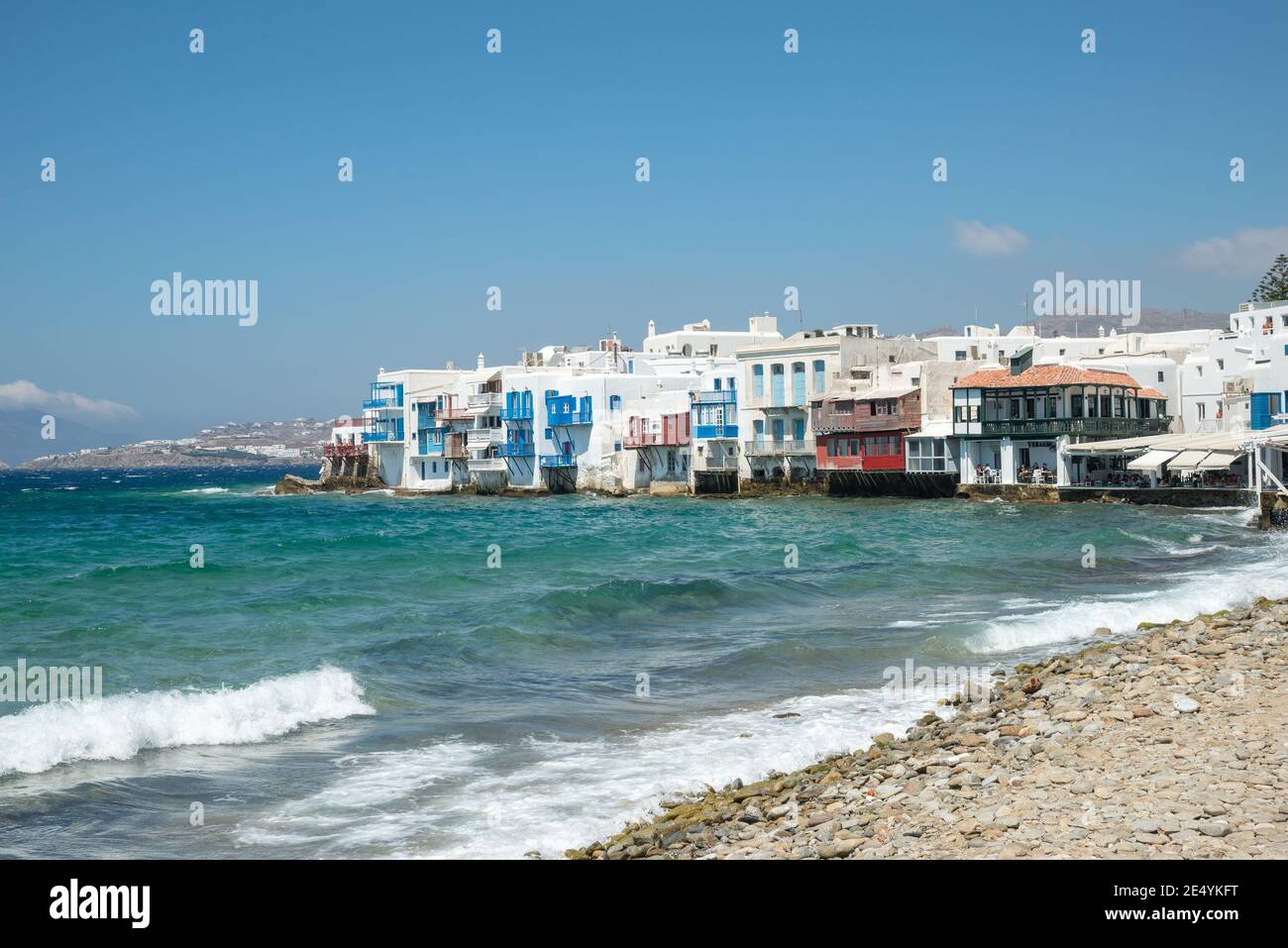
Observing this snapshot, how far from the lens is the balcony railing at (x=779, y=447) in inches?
2579

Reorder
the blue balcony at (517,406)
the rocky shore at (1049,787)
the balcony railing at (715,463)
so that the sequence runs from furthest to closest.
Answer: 1. the blue balcony at (517,406)
2. the balcony railing at (715,463)
3. the rocky shore at (1049,787)

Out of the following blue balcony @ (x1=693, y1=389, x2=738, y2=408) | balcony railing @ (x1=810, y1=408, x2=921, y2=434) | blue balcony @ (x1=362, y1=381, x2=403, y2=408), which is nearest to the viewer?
balcony railing @ (x1=810, y1=408, x2=921, y2=434)

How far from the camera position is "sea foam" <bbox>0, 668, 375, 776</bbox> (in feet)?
45.1

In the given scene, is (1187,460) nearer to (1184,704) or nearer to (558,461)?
(1184,704)

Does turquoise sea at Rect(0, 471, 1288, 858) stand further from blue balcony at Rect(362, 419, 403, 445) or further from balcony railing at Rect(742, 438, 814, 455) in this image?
blue balcony at Rect(362, 419, 403, 445)

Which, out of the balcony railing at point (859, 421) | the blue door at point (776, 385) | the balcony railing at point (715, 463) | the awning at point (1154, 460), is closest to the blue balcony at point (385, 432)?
the balcony railing at point (715, 463)

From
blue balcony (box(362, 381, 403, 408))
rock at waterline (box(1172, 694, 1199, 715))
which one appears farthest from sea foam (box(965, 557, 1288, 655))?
blue balcony (box(362, 381, 403, 408))

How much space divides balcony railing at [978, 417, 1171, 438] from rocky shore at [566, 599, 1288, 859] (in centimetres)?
4235

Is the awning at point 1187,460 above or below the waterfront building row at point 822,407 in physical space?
below

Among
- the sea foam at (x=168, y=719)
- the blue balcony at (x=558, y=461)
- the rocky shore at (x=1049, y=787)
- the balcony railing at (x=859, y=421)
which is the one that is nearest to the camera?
the rocky shore at (x=1049, y=787)

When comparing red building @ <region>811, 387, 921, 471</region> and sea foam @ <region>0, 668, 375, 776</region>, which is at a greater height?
red building @ <region>811, 387, 921, 471</region>

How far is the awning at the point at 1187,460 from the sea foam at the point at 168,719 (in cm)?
3602

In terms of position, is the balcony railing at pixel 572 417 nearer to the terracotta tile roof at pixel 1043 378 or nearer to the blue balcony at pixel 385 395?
the blue balcony at pixel 385 395

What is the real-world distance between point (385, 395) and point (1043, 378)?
165 feet
